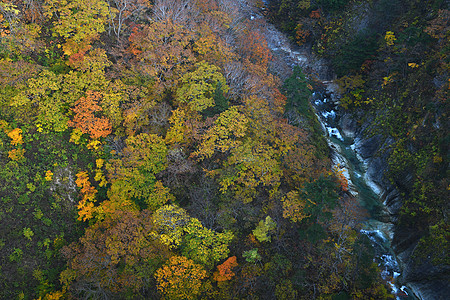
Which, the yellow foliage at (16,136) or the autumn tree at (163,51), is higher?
the autumn tree at (163,51)

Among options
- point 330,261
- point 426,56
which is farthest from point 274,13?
point 330,261

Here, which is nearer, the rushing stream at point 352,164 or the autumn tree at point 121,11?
the rushing stream at point 352,164

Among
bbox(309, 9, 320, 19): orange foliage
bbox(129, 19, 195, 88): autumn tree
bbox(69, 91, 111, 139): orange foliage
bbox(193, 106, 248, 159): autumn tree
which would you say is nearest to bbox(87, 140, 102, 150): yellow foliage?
bbox(69, 91, 111, 139): orange foliage

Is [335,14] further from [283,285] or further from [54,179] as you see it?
[54,179]

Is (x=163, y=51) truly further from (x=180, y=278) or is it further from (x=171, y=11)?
(x=180, y=278)

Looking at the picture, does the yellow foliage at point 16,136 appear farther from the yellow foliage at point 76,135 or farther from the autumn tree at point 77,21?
the autumn tree at point 77,21

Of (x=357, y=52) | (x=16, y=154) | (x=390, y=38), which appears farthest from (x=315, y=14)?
(x=16, y=154)

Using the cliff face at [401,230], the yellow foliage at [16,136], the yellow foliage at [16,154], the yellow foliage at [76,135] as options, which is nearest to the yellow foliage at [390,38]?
the cliff face at [401,230]
